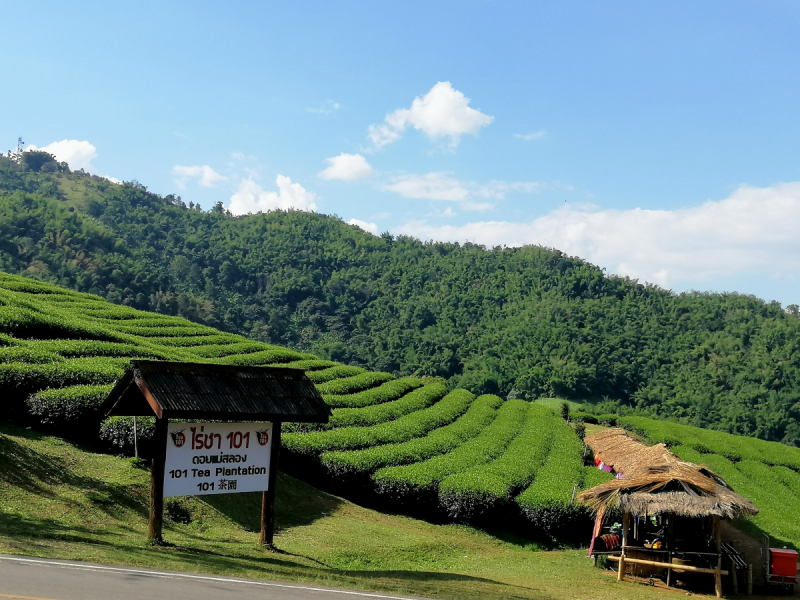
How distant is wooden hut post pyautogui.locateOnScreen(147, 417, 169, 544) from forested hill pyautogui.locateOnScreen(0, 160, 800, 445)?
66.4 metres

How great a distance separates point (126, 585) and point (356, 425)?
66.3 feet

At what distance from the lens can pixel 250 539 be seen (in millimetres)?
14898

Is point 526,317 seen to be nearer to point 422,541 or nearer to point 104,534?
point 422,541

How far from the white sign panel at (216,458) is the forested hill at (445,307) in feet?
212

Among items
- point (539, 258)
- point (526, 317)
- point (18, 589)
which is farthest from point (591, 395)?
point (18, 589)

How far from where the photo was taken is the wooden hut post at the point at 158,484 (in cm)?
1238

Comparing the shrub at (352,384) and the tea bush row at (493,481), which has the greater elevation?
the shrub at (352,384)

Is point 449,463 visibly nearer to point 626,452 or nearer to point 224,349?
point 626,452

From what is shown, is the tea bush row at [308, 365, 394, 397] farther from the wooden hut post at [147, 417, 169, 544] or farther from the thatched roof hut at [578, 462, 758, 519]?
the wooden hut post at [147, 417, 169, 544]

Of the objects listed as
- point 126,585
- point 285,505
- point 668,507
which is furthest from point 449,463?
point 126,585

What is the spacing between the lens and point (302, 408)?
14.2 m

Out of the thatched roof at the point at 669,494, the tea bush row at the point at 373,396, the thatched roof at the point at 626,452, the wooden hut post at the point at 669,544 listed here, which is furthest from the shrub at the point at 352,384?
the wooden hut post at the point at 669,544

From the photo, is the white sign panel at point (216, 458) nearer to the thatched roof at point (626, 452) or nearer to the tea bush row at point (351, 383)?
the thatched roof at point (626, 452)

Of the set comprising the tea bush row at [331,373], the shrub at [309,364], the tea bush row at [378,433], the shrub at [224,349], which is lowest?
the tea bush row at [378,433]
